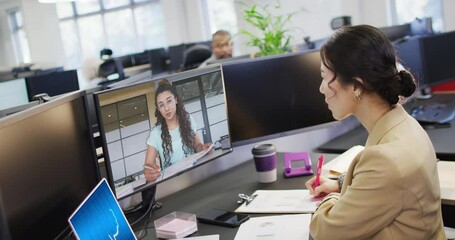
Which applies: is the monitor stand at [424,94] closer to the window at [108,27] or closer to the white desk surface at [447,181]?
the white desk surface at [447,181]

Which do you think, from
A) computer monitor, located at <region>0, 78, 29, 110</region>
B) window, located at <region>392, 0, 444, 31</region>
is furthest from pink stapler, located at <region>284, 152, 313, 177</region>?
window, located at <region>392, 0, 444, 31</region>

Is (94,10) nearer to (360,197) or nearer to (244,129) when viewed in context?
(244,129)

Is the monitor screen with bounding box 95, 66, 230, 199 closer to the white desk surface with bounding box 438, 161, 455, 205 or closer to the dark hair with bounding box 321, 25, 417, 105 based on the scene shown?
the dark hair with bounding box 321, 25, 417, 105

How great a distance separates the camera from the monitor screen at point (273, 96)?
2.01m

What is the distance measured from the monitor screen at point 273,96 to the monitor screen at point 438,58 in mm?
1175

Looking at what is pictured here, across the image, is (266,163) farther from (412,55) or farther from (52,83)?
(52,83)

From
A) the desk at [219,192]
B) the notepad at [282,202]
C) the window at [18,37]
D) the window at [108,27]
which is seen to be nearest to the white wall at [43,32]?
the window at [18,37]

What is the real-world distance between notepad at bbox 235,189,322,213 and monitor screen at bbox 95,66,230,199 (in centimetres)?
25

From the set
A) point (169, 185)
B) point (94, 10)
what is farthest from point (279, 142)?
point (94, 10)

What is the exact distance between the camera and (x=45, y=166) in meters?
1.19

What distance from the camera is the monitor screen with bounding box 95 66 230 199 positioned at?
1514 millimetres

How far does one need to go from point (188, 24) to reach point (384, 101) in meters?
7.61

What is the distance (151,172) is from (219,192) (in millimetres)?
372

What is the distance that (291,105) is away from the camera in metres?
2.11
